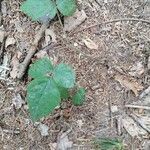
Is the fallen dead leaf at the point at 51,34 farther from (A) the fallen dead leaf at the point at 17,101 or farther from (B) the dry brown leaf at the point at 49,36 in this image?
(A) the fallen dead leaf at the point at 17,101

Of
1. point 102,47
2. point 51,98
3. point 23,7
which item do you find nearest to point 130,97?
point 102,47

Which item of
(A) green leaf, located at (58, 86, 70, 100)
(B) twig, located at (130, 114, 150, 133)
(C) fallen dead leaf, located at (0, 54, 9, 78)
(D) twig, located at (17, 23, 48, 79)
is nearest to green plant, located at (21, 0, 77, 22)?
(D) twig, located at (17, 23, 48, 79)

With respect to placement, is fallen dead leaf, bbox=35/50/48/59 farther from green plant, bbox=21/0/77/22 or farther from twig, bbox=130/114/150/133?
twig, bbox=130/114/150/133

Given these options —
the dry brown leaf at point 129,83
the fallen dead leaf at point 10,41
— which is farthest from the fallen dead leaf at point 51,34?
the dry brown leaf at point 129,83

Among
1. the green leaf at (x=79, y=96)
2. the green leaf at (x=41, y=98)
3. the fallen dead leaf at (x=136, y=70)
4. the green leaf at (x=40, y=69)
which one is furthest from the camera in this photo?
the fallen dead leaf at (x=136, y=70)

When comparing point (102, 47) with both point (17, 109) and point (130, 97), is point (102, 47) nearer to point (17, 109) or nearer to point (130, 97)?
point (130, 97)

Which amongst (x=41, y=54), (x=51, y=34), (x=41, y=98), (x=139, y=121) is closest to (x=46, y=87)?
(x=41, y=98)
